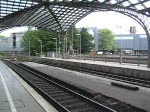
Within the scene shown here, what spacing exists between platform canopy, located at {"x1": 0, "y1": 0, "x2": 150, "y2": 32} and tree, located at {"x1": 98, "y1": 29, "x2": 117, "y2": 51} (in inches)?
2987

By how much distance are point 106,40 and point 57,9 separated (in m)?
95.8

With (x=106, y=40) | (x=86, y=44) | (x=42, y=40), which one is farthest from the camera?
(x=106, y=40)

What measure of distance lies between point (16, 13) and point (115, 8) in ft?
65.6

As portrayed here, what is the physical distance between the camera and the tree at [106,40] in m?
142

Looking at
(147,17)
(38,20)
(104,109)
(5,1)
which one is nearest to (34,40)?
(38,20)

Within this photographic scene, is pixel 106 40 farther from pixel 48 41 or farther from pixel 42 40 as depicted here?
pixel 48 41

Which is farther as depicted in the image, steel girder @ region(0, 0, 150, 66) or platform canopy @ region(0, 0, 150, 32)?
platform canopy @ region(0, 0, 150, 32)

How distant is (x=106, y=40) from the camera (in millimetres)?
142000

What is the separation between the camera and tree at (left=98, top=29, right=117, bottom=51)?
465 ft

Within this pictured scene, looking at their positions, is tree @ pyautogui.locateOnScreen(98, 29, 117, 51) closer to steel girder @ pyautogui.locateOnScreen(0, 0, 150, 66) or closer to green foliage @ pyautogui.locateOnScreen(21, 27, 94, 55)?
green foliage @ pyautogui.locateOnScreen(21, 27, 94, 55)

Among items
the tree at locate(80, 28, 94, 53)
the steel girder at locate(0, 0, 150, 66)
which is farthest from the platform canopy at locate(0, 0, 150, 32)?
the tree at locate(80, 28, 94, 53)

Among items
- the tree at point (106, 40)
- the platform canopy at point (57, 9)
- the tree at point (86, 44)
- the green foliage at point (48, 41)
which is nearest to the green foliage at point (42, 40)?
the green foliage at point (48, 41)

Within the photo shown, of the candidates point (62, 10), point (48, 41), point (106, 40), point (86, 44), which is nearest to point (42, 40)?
point (48, 41)

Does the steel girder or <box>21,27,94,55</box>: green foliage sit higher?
the steel girder
